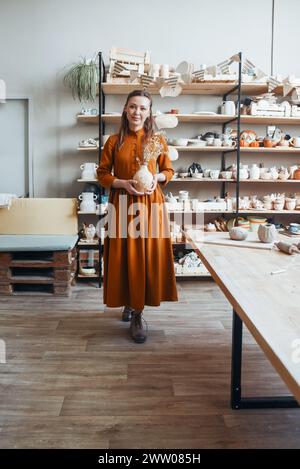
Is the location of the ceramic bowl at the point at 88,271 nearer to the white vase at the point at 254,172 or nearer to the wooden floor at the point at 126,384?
the wooden floor at the point at 126,384

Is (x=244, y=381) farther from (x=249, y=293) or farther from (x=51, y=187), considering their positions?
(x=51, y=187)

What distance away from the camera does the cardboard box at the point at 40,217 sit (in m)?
4.19

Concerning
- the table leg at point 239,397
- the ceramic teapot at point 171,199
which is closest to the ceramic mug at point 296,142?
the ceramic teapot at point 171,199

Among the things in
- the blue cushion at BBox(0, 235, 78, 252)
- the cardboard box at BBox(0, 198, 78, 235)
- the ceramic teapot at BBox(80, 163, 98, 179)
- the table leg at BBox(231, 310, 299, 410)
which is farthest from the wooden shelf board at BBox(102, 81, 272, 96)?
the table leg at BBox(231, 310, 299, 410)

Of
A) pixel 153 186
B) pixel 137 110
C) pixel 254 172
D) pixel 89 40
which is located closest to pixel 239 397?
pixel 153 186

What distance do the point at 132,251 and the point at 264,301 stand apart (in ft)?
4.71

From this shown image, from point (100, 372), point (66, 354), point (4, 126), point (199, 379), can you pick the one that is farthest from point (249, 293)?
point (4, 126)

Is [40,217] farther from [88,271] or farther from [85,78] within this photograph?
[85,78]

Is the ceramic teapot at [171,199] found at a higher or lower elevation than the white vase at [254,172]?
lower

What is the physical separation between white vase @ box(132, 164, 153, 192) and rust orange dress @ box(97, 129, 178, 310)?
94 mm

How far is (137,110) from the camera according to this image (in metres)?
2.55

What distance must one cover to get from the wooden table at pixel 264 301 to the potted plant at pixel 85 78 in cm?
229

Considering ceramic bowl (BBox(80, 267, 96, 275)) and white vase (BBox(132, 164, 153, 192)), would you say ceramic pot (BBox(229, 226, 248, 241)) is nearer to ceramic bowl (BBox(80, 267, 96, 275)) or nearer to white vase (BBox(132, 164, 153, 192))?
white vase (BBox(132, 164, 153, 192))

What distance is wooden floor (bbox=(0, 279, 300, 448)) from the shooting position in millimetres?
1746
